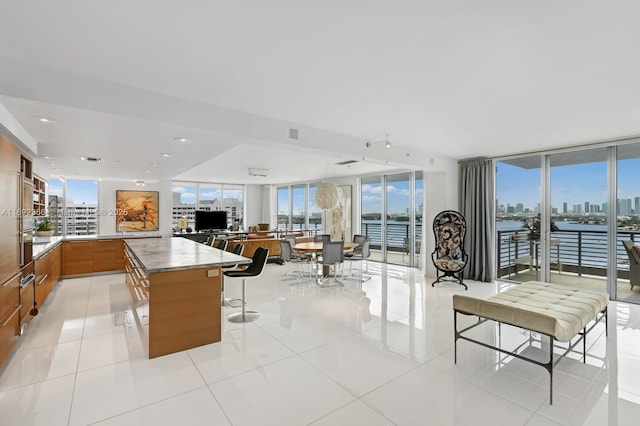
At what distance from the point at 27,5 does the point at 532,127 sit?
5.25 metres

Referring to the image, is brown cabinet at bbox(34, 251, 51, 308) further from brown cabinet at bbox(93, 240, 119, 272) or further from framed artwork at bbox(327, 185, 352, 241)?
framed artwork at bbox(327, 185, 352, 241)

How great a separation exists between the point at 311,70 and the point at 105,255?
22.0 feet

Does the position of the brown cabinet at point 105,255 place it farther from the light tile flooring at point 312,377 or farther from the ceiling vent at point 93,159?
the light tile flooring at point 312,377

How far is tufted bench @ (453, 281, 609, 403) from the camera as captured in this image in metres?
2.42

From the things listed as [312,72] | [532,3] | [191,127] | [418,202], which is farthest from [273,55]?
[418,202]

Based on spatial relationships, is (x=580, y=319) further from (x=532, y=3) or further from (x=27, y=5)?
(x=27, y=5)

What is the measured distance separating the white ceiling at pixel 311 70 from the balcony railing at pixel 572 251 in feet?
5.80

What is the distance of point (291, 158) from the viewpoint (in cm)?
674

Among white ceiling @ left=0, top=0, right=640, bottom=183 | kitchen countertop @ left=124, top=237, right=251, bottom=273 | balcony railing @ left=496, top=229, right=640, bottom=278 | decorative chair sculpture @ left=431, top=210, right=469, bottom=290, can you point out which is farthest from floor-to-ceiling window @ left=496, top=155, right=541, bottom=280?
kitchen countertop @ left=124, top=237, right=251, bottom=273

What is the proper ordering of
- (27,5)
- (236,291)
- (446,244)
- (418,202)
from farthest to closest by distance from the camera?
(418,202)
(446,244)
(236,291)
(27,5)

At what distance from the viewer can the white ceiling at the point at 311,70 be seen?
6.19ft

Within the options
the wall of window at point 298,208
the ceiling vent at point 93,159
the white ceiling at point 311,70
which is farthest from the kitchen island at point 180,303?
the wall of window at point 298,208

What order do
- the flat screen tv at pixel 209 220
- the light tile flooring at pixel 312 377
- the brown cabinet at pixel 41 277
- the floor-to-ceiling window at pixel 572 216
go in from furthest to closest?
1. the flat screen tv at pixel 209 220
2. the floor-to-ceiling window at pixel 572 216
3. the brown cabinet at pixel 41 277
4. the light tile flooring at pixel 312 377

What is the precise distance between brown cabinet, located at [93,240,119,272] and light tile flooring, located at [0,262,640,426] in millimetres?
2739
